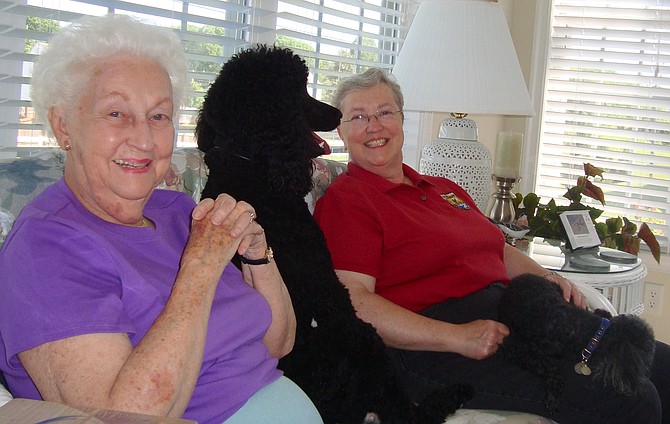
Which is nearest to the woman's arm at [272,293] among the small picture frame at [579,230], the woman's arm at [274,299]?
the woman's arm at [274,299]

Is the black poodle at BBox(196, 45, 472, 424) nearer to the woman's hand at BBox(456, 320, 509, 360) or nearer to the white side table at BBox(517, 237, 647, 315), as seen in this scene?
the woman's hand at BBox(456, 320, 509, 360)

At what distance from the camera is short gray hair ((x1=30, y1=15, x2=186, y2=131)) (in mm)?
1021

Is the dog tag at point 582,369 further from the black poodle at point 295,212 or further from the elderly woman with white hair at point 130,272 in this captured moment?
the elderly woman with white hair at point 130,272

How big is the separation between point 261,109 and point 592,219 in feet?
6.11

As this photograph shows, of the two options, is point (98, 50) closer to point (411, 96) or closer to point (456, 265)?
point (456, 265)

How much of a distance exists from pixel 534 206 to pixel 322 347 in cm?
180

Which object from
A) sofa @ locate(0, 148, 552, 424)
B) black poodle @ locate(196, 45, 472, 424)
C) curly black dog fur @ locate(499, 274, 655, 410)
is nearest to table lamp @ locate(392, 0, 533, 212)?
sofa @ locate(0, 148, 552, 424)

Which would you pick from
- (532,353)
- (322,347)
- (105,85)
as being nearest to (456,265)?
(532,353)

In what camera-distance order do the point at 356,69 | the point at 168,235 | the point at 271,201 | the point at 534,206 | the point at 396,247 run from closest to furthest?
the point at 168,235 < the point at 271,201 < the point at 396,247 < the point at 356,69 < the point at 534,206

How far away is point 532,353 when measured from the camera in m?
1.50

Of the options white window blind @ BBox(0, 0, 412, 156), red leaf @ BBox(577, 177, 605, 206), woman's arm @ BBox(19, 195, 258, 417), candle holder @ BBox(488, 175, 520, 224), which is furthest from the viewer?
red leaf @ BBox(577, 177, 605, 206)

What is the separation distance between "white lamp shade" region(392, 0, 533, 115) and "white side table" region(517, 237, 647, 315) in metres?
0.50

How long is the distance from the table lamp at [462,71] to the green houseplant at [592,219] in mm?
483

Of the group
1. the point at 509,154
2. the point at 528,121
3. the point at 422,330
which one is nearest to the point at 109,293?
the point at 422,330
